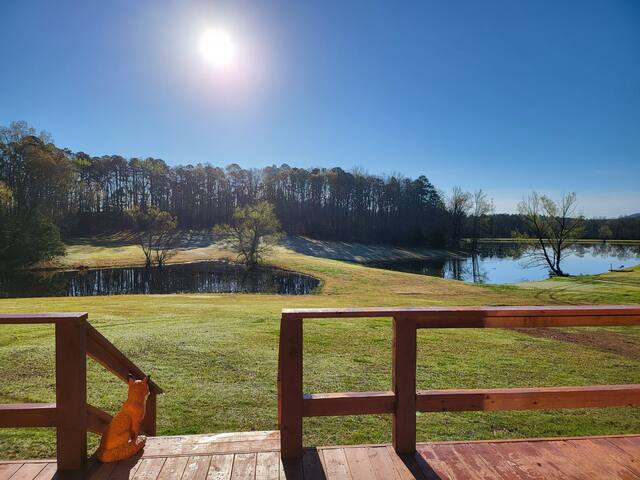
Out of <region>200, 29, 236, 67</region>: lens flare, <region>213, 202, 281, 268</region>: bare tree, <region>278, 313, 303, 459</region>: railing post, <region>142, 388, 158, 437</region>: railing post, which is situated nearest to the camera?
<region>278, 313, 303, 459</region>: railing post

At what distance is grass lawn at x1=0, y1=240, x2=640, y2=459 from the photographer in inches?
168

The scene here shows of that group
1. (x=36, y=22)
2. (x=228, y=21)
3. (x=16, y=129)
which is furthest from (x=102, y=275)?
(x=228, y=21)

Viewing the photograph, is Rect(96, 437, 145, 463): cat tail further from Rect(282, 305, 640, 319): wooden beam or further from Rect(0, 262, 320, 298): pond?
Rect(0, 262, 320, 298): pond

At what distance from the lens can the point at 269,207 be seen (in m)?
37.9

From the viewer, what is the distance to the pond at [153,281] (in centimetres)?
2558

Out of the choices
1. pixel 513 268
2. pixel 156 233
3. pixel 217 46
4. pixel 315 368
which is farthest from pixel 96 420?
pixel 513 268

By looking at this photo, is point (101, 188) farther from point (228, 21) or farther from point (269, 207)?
point (228, 21)

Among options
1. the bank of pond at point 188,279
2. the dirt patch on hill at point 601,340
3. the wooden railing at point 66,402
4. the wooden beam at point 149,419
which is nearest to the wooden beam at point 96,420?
the wooden railing at point 66,402

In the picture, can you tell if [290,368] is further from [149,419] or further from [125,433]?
[149,419]

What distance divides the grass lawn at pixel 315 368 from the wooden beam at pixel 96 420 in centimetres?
150

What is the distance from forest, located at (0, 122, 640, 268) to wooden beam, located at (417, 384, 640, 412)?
61.2m

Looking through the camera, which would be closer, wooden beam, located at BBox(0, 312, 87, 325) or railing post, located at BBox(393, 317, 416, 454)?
wooden beam, located at BBox(0, 312, 87, 325)

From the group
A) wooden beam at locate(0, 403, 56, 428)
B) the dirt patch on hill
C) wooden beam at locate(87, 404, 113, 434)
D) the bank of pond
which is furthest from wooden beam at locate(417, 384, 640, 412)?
the bank of pond

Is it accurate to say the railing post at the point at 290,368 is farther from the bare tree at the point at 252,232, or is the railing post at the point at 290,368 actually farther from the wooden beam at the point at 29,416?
the bare tree at the point at 252,232
